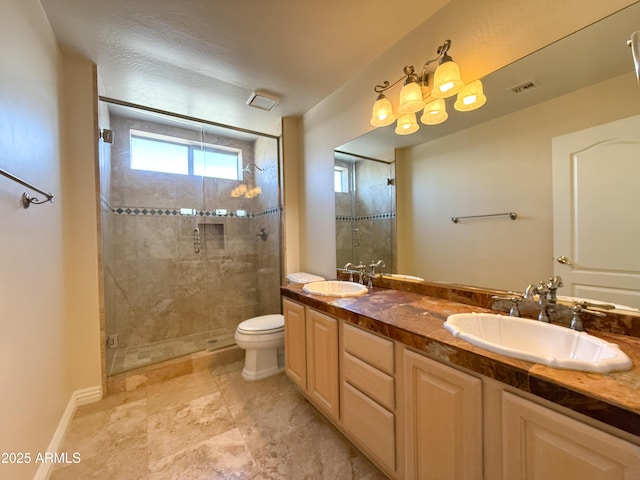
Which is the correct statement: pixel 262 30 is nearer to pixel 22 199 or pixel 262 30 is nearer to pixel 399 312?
pixel 22 199

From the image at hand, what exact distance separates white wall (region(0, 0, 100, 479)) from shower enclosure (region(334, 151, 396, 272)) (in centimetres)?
186

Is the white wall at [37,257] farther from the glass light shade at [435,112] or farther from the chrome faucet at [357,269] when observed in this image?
the glass light shade at [435,112]

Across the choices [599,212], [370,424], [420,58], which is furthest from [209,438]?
[420,58]

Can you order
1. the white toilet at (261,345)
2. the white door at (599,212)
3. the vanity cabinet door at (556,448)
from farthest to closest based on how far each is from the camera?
1. the white toilet at (261,345)
2. the white door at (599,212)
3. the vanity cabinet door at (556,448)

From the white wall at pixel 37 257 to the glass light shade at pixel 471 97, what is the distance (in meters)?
2.06

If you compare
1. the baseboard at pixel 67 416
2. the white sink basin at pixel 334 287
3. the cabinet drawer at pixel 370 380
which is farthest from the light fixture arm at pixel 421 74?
the baseboard at pixel 67 416

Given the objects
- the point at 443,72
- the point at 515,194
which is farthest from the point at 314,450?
the point at 443,72

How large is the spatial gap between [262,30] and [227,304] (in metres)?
2.67

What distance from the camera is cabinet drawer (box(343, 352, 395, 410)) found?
1.16 metres

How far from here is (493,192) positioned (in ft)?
4.66

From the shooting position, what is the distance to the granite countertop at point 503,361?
61 centimetres

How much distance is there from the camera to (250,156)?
3268 millimetres

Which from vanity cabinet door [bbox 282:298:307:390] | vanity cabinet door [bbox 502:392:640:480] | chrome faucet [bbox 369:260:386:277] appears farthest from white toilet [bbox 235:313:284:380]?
vanity cabinet door [bbox 502:392:640:480]

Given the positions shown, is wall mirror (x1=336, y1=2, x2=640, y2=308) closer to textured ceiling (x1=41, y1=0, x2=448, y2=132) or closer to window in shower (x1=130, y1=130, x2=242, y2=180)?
textured ceiling (x1=41, y1=0, x2=448, y2=132)
